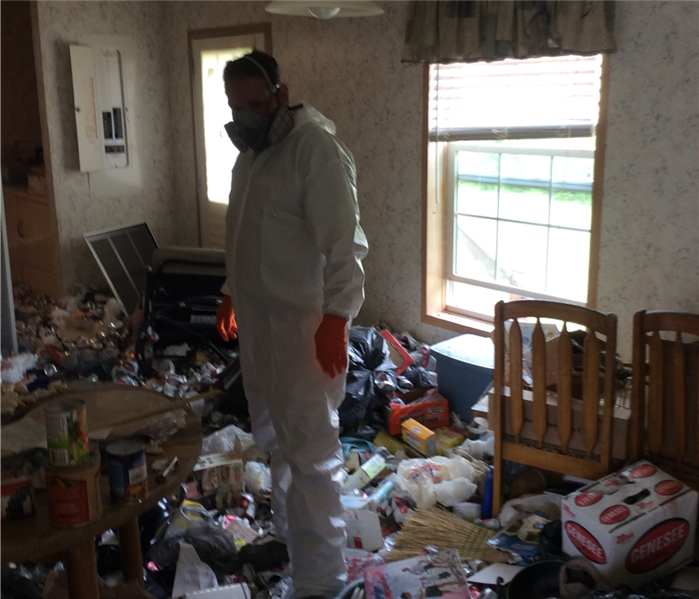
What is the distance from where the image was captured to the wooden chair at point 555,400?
7.11 ft

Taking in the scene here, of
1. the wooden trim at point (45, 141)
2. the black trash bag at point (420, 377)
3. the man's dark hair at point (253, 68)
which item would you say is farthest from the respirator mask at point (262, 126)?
the wooden trim at point (45, 141)

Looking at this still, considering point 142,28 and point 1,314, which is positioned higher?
point 142,28

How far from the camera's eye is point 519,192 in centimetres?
321

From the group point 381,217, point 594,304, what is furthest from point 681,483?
point 381,217

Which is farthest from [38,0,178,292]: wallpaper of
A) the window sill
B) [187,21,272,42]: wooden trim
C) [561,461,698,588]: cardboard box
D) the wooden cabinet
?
[561,461,698,588]: cardboard box

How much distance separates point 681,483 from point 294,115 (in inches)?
59.5

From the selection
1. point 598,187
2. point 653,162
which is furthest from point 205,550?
point 653,162

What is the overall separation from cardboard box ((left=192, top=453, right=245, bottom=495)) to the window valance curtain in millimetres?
1915

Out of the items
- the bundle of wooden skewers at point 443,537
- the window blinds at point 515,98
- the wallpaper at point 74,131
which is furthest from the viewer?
the wallpaper at point 74,131

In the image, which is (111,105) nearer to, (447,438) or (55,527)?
(447,438)

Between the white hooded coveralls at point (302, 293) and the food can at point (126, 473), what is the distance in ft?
2.25

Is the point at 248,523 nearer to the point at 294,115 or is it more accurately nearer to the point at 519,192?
the point at 294,115

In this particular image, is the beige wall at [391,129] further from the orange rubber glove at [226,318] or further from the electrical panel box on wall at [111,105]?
the orange rubber glove at [226,318]

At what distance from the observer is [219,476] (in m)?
2.59
